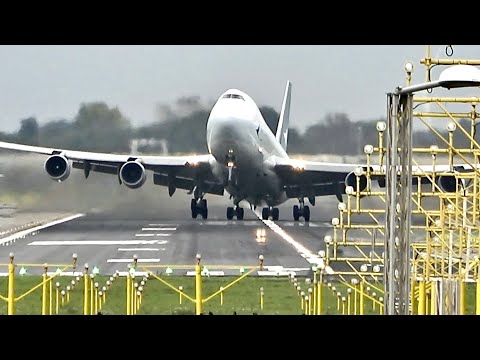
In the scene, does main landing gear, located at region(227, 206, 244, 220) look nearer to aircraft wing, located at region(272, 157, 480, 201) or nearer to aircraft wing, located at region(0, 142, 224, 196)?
aircraft wing, located at region(0, 142, 224, 196)

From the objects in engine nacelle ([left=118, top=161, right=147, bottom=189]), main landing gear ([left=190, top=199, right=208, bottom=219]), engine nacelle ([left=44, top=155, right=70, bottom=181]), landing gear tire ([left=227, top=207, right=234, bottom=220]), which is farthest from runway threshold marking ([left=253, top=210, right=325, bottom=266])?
engine nacelle ([left=44, top=155, right=70, bottom=181])

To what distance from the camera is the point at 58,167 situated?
38.7 m

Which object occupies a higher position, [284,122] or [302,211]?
[284,122]

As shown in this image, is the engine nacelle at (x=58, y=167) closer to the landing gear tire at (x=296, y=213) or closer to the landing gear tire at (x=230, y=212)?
the landing gear tire at (x=230, y=212)

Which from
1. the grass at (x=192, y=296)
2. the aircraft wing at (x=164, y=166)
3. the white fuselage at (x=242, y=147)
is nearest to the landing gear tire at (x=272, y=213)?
the white fuselage at (x=242, y=147)

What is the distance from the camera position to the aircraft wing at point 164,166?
40.3 metres

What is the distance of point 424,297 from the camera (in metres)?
15.6

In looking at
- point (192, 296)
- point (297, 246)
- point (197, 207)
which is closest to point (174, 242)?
point (297, 246)

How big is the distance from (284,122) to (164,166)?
1595 cm

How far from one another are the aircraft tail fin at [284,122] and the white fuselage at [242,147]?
31.0ft

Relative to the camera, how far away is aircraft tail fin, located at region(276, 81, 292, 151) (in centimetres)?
5417

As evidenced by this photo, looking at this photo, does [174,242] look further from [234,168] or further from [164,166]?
[164,166]
